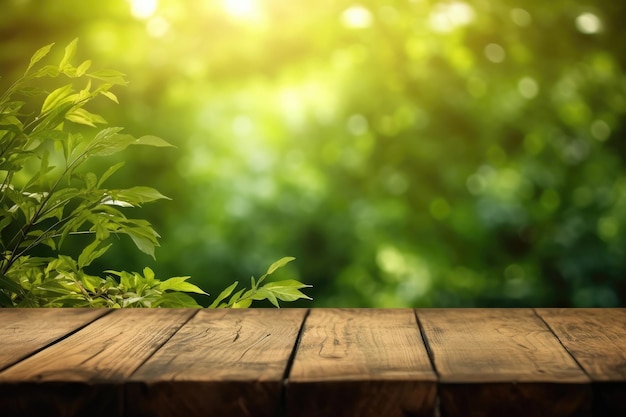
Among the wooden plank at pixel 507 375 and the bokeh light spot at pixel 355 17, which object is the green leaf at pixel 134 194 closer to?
the wooden plank at pixel 507 375

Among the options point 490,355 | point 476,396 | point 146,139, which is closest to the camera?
point 476,396

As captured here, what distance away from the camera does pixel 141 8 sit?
2.67m

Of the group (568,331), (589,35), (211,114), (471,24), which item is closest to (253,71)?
(211,114)

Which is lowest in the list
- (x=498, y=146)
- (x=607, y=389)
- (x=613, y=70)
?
(x=607, y=389)

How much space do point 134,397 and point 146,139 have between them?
65 cm

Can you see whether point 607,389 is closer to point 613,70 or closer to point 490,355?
point 490,355

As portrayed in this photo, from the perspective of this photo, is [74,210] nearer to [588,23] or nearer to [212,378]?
[212,378]

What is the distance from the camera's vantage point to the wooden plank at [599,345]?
2.48 ft

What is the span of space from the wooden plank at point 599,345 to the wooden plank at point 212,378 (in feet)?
0.99

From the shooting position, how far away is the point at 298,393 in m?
0.75

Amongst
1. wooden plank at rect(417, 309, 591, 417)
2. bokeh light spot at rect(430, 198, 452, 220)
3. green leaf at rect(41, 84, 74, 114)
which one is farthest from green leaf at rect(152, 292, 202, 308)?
bokeh light spot at rect(430, 198, 452, 220)

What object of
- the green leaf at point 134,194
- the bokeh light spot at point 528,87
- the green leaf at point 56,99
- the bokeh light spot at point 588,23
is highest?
the bokeh light spot at point 588,23

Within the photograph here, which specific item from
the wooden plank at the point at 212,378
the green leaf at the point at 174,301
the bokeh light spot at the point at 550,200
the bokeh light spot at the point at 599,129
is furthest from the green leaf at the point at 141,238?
the bokeh light spot at the point at 599,129

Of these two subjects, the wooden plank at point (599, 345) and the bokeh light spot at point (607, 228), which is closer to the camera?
the wooden plank at point (599, 345)
